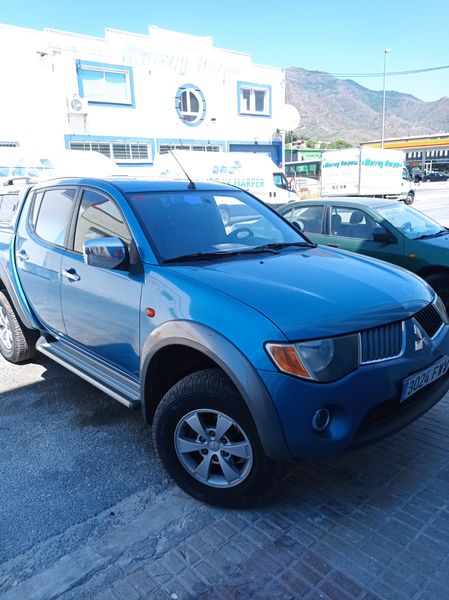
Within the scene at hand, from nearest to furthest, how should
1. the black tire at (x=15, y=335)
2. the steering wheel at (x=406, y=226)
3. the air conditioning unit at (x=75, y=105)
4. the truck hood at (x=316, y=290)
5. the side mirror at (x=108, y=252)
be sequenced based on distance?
1. the truck hood at (x=316, y=290)
2. the side mirror at (x=108, y=252)
3. the black tire at (x=15, y=335)
4. the steering wheel at (x=406, y=226)
5. the air conditioning unit at (x=75, y=105)

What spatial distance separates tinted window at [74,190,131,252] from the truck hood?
0.62m

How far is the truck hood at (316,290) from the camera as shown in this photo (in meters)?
2.28

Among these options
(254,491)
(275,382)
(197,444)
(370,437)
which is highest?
(275,382)

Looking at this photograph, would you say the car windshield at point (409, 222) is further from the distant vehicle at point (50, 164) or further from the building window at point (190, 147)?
the building window at point (190, 147)

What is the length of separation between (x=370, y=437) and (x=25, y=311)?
3203 millimetres

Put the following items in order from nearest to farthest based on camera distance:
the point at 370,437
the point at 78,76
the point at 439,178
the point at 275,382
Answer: the point at 275,382 → the point at 370,437 → the point at 78,76 → the point at 439,178

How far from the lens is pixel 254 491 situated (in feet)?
8.05

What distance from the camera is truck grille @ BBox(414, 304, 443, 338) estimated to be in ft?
8.70

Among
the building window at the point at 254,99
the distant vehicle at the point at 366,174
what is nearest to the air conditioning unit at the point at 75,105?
the building window at the point at 254,99

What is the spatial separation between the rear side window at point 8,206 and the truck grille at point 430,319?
14.9ft

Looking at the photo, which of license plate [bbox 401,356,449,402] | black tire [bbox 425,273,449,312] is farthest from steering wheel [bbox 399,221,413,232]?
license plate [bbox 401,356,449,402]

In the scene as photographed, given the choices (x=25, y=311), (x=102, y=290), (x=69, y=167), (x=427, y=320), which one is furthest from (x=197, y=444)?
(x=69, y=167)

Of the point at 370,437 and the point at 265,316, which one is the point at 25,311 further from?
the point at 370,437

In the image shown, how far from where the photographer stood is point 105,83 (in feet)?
72.4
